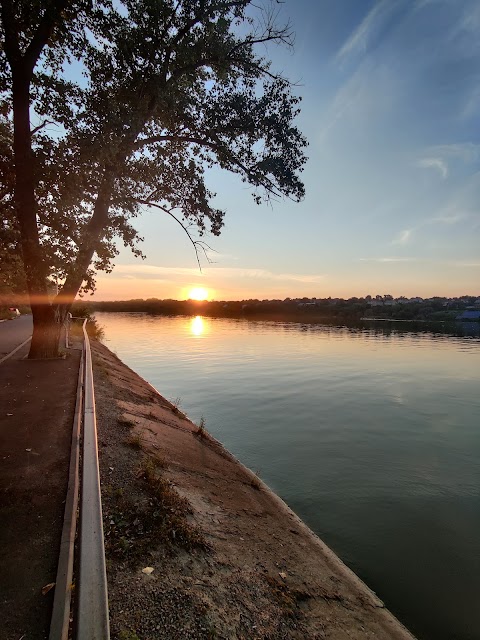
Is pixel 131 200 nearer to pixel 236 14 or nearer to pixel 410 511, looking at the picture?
pixel 236 14

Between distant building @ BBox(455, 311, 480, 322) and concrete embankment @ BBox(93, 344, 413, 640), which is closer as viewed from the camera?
concrete embankment @ BBox(93, 344, 413, 640)

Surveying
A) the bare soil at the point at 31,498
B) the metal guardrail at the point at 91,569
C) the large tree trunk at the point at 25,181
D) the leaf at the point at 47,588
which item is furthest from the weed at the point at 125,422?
the large tree trunk at the point at 25,181

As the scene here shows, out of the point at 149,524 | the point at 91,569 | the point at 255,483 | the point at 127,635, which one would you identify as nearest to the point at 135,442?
the point at 149,524

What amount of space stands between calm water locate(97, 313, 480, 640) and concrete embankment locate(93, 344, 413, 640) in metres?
1.20

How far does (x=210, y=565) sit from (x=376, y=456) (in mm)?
8258

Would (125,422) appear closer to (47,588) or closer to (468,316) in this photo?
(47,588)

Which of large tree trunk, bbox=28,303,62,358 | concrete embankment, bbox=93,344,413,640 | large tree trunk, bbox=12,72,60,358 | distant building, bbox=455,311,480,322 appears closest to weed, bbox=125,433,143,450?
concrete embankment, bbox=93,344,413,640

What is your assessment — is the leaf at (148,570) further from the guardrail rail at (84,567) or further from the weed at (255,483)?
the weed at (255,483)

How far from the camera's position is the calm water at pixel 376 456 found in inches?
237

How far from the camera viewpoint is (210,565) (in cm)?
421

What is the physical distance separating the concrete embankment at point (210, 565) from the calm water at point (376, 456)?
120 cm

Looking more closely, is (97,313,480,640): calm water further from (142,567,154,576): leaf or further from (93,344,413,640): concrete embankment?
(142,567,154,576): leaf

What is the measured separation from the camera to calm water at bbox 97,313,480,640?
601 cm

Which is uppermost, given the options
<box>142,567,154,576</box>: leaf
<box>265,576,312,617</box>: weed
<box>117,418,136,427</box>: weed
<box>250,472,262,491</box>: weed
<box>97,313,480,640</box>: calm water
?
<box>117,418,136,427</box>: weed
